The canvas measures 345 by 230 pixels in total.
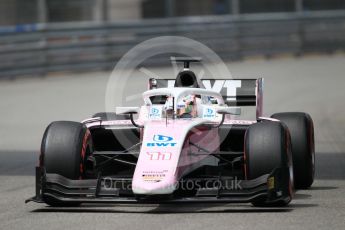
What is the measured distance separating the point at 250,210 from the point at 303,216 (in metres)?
0.64

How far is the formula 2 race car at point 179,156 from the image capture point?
971 centimetres

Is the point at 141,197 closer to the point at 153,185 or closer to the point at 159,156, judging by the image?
the point at 153,185

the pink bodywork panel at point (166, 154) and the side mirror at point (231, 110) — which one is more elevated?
the side mirror at point (231, 110)

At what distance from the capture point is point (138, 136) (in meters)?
11.4

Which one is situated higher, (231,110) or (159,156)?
(231,110)

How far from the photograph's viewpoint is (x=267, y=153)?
393 inches

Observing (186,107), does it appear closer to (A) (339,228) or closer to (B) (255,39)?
(A) (339,228)

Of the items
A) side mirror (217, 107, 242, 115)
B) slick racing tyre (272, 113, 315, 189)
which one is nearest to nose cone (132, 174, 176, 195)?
side mirror (217, 107, 242, 115)

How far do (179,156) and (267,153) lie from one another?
0.86 m

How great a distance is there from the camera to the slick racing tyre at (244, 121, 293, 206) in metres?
9.93

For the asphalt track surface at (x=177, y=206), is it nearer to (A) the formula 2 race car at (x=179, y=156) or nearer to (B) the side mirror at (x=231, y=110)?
(A) the formula 2 race car at (x=179, y=156)

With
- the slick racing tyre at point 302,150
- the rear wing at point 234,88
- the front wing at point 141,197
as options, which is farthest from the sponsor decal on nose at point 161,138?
the rear wing at point 234,88

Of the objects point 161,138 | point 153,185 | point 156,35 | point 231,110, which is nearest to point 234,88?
point 231,110

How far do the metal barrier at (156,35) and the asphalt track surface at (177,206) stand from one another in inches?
16.2
